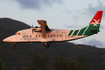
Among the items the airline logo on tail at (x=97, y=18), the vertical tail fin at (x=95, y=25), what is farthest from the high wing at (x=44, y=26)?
the airline logo on tail at (x=97, y=18)

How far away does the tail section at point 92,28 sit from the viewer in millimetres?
29622

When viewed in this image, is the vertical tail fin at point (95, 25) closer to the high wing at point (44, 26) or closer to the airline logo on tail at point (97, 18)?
the airline logo on tail at point (97, 18)

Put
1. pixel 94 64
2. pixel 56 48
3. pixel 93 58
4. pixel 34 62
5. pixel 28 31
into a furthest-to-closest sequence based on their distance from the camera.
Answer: pixel 56 48
pixel 93 58
pixel 94 64
pixel 34 62
pixel 28 31

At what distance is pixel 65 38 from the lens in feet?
100

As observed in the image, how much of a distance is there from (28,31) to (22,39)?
199 cm

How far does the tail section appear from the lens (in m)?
29.6

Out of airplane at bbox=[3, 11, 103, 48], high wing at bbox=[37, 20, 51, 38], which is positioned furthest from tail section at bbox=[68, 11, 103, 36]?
high wing at bbox=[37, 20, 51, 38]

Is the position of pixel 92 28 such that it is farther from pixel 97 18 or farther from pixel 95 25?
pixel 97 18

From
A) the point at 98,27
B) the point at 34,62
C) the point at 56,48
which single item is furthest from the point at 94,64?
the point at 98,27

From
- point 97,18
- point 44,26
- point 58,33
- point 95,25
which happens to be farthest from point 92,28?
point 44,26

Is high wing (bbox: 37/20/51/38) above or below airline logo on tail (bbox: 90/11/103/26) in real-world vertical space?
below

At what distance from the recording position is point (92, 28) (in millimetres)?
30094

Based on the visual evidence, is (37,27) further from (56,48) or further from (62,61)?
(56,48)

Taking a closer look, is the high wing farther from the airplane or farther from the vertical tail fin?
the vertical tail fin
